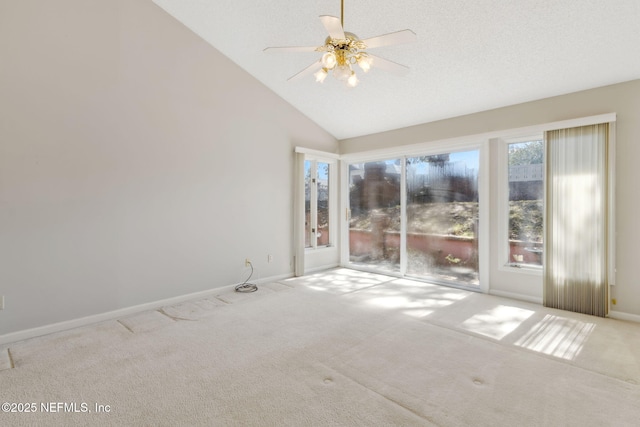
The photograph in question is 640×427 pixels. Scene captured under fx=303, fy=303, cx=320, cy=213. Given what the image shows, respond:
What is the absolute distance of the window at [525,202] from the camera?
3.85 meters

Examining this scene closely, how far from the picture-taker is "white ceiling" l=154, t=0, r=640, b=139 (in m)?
2.66

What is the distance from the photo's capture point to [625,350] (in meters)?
2.54

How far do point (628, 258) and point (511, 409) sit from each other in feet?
8.59

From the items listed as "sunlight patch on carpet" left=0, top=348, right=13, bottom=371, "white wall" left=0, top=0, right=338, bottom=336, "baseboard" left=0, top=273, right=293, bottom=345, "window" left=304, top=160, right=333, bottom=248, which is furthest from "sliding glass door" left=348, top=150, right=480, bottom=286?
"sunlight patch on carpet" left=0, top=348, right=13, bottom=371

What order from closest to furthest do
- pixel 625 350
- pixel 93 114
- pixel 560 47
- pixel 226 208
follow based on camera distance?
pixel 625 350
pixel 560 47
pixel 93 114
pixel 226 208

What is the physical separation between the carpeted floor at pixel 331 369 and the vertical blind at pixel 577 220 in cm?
27

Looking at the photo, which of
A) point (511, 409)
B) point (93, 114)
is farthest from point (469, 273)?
point (93, 114)

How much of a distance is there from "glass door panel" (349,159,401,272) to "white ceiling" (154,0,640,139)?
1200 mm

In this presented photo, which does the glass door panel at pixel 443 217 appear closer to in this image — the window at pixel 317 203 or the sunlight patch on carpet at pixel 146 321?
the window at pixel 317 203

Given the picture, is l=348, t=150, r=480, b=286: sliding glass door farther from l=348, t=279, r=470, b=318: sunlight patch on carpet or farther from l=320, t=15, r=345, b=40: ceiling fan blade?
l=320, t=15, r=345, b=40: ceiling fan blade

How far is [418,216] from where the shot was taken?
195 inches

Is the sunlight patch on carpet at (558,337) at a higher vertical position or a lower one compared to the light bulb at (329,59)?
lower

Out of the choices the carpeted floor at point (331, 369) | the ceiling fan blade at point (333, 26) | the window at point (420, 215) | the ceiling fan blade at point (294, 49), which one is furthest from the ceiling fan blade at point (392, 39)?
the window at point (420, 215)

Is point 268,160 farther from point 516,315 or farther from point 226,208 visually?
point 516,315
